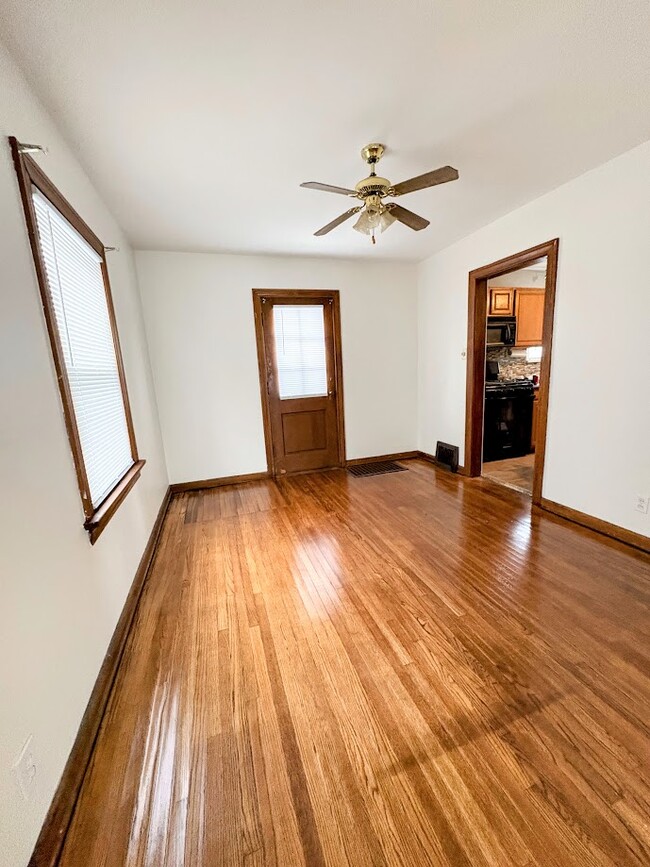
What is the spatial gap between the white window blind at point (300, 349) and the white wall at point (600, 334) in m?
2.01

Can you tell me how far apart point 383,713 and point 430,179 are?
2.43m

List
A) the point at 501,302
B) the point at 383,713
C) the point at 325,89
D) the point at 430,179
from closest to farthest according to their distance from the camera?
1. the point at 383,713
2. the point at 325,89
3. the point at 430,179
4. the point at 501,302

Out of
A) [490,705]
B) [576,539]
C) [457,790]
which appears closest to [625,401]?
[576,539]

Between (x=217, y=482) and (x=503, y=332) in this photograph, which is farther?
(x=503, y=332)

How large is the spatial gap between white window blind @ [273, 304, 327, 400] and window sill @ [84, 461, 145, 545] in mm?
2196

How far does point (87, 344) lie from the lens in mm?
1776

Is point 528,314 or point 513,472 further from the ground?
point 528,314

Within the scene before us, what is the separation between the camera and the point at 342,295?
13.3 feet

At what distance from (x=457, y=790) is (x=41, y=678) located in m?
1.28

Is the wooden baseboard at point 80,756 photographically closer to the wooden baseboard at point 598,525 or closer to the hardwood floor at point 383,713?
the hardwood floor at point 383,713

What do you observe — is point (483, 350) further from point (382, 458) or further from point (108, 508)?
point (108, 508)

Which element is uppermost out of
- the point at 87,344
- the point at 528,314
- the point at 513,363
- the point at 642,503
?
the point at 528,314

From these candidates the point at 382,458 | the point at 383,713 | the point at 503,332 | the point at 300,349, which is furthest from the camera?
the point at 382,458

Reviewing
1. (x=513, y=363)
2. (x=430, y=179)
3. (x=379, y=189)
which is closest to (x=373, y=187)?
(x=379, y=189)
